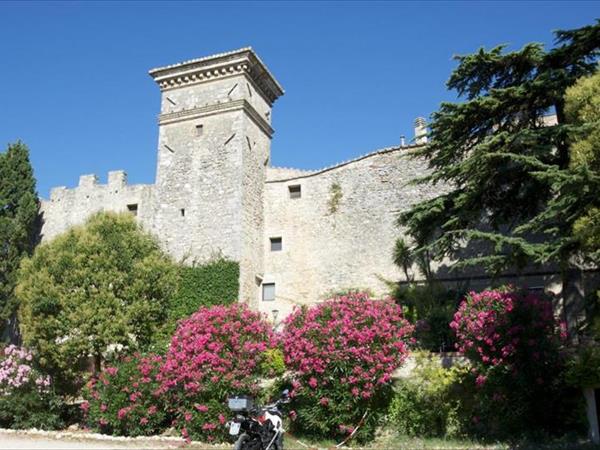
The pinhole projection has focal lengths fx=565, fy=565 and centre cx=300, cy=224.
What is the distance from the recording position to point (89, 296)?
50.1ft

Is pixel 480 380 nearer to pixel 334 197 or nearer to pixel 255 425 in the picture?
pixel 255 425

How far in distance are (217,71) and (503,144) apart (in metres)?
11.3

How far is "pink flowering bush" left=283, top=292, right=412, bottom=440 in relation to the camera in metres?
11.1

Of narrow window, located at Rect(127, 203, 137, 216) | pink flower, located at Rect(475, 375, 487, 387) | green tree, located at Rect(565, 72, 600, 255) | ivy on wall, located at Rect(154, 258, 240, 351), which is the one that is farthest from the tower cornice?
pink flower, located at Rect(475, 375, 487, 387)

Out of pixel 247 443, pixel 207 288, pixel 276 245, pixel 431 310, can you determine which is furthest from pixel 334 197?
pixel 247 443

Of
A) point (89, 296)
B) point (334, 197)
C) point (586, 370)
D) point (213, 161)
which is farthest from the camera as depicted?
point (334, 197)

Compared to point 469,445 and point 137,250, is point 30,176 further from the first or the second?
point 469,445

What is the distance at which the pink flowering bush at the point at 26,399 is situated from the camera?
14.1 meters

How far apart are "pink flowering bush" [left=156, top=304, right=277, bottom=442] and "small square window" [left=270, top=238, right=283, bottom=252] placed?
336 inches

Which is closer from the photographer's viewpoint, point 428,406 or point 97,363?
point 428,406

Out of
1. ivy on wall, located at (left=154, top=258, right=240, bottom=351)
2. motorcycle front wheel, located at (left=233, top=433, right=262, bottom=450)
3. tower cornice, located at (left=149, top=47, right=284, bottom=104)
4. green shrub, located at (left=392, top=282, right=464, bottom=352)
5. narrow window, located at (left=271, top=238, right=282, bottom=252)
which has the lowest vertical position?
motorcycle front wheel, located at (left=233, top=433, right=262, bottom=450)

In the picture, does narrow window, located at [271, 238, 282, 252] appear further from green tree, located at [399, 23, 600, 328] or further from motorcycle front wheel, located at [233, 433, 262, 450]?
motorcycle front wheel, located at [233, 433, 262, 450]

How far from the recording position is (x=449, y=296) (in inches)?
687

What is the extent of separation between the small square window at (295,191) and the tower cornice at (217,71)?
389cm
